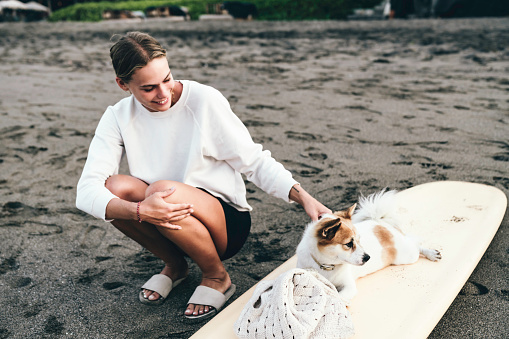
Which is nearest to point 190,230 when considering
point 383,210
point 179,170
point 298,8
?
point 179,170

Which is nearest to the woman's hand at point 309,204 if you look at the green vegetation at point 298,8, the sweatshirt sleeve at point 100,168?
the sweatshirt sleeve at point 100,168

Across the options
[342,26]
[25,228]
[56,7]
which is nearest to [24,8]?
[56,7]

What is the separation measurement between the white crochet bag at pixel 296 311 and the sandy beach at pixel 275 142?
0.50 meters

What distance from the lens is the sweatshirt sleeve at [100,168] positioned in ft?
5.69

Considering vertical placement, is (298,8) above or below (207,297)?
above

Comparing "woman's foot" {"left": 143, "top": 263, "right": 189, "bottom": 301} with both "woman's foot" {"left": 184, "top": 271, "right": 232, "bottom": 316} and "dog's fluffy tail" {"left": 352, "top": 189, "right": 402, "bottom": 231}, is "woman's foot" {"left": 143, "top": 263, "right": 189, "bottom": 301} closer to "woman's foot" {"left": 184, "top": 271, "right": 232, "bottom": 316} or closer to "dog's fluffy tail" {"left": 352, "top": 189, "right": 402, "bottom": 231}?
"woman's foot" {"left": 184, "top": 271, "right": 232, "bottom": 316}

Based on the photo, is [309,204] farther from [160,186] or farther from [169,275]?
[169,275]

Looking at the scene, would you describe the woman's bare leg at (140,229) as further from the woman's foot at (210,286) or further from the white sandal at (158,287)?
the woman's foot at (210,286)

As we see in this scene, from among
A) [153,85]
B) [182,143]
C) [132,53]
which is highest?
[132,53]

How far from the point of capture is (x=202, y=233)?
6.07 ft

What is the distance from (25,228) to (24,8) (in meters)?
22.4

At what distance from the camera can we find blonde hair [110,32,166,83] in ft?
5.41

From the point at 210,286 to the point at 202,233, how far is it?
0.33 meters

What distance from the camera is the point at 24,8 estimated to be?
21.1 metres
